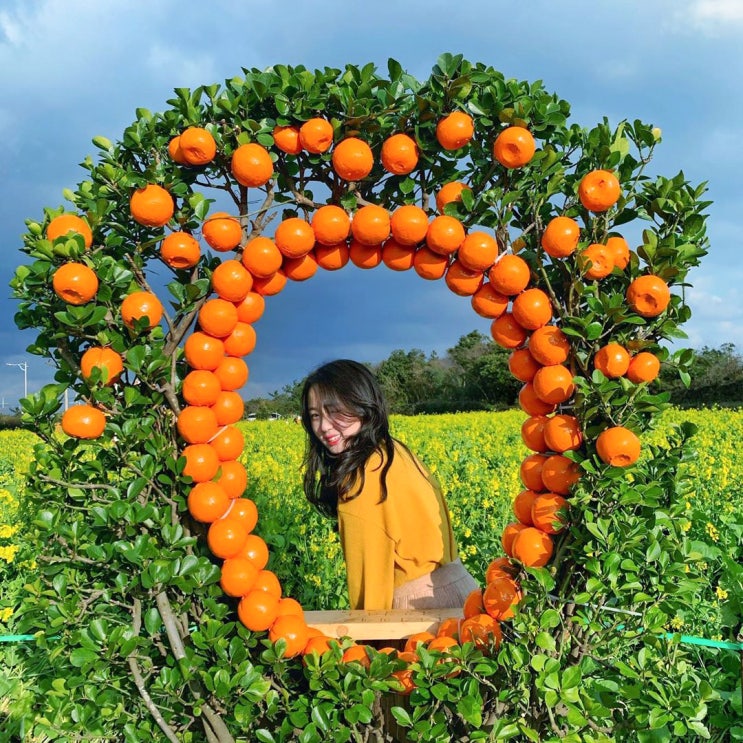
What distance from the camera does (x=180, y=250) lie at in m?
2.23

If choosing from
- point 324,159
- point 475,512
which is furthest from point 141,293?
point 475,512

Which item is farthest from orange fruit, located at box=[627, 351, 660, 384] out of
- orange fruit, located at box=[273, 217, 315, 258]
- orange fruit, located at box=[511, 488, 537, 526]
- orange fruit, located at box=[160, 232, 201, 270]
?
orange fruit, located at box=[160, 232, 201, 270]

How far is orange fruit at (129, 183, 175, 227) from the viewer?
2.18 m

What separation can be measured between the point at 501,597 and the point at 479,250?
1.09 m

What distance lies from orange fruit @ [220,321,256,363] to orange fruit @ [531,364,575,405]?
98cm

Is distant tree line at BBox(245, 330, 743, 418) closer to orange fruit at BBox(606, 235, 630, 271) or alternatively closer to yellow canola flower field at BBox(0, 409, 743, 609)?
yellow canola flower field at BBox(0, 409, 743, 609)

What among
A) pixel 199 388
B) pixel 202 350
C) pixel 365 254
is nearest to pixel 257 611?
pixel 199 388

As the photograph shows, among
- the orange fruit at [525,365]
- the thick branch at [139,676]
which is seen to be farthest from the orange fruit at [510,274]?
the thick branch at [139,676]

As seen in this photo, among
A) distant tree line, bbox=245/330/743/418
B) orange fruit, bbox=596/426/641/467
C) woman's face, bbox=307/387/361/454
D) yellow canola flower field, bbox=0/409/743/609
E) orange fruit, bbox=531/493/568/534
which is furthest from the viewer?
distant tree line, bbox=245/330/743/418

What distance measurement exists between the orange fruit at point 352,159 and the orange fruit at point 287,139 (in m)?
0.14

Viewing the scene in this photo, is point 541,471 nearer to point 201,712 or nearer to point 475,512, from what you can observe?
point 201,712

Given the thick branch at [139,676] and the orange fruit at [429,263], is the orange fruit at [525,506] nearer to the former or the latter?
the orange fruit at [429,263]

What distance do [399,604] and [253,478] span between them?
3532 millimetres

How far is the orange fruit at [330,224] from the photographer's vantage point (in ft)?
7.29
